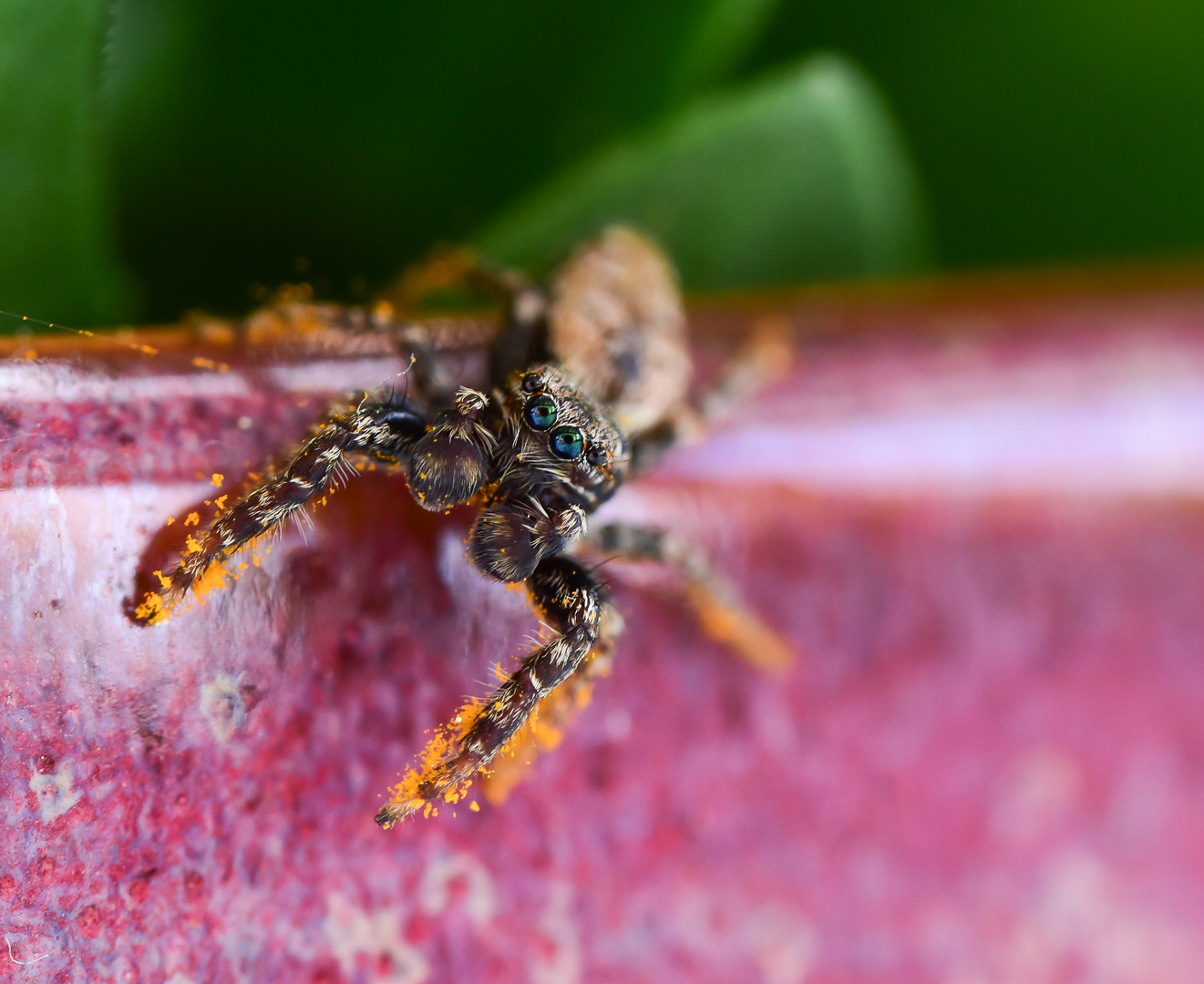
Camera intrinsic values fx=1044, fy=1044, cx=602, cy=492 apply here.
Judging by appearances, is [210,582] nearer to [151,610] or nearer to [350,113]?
[151,610]

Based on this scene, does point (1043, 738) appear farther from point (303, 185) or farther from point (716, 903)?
point (303, 185)

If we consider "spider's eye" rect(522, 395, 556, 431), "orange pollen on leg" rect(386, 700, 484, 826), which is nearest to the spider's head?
"spider's eye" rect(522, 395, 556, 431)

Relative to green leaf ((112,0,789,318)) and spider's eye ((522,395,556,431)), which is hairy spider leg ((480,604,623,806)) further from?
green leaf ((112,0,789,318))

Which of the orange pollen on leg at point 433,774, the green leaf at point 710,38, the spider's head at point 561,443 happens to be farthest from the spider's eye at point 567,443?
the green leaf at point 710,38

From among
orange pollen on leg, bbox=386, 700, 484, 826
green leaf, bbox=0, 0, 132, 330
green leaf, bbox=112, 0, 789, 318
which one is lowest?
orange pollen on leg, bbox=386, 700, 484, 826

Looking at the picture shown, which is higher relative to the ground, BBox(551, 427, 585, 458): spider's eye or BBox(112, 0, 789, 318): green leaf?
BBox(112, 0, 789, 318): green leaf

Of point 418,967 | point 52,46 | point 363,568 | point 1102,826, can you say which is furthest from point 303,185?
point 1102,826

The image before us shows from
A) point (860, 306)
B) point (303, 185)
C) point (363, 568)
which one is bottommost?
point (363, 568)
